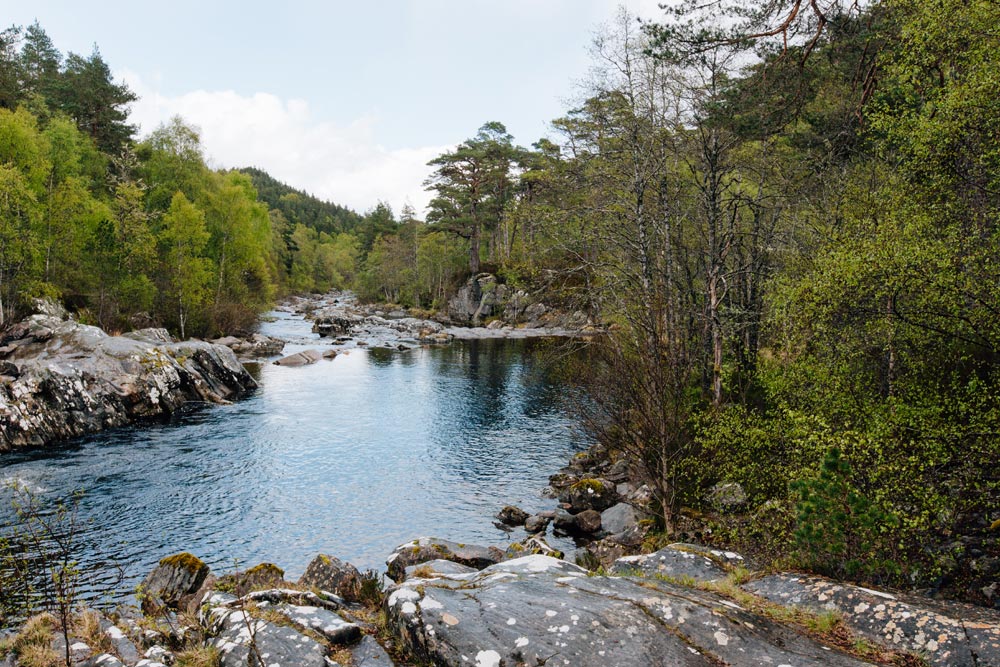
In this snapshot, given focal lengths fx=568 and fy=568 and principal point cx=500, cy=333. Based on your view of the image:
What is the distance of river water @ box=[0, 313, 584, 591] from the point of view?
15.6m

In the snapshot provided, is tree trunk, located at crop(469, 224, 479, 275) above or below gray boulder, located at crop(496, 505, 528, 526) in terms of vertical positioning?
above

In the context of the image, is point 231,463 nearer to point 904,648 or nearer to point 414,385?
point 414,385

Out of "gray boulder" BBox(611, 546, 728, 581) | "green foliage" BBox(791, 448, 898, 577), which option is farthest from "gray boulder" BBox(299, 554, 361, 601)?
"green foliage" BBox(791, 448, 898, 577)

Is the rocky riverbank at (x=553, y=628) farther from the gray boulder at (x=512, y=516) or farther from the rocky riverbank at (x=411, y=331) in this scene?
the rocky riverbank at (x=411, y=331)

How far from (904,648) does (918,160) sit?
9.48 m

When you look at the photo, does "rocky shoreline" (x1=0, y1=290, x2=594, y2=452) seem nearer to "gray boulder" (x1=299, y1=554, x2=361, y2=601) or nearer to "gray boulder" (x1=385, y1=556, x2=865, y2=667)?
"gray boulder" (x1=299, y1=554, x2=361, y2=601)

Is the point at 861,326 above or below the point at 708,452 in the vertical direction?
above

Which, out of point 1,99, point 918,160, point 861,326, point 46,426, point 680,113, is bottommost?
point 46,426

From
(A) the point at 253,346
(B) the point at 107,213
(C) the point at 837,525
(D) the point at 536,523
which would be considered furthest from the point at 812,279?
(B) the point at 107,213

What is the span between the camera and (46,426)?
2364 centimetres

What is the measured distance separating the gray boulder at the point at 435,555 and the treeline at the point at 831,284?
15.1ft

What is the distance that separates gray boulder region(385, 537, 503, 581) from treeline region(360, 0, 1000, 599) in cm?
461

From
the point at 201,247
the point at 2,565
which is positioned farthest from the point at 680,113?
the point at 201,247

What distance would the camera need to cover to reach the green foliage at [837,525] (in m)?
7.70
